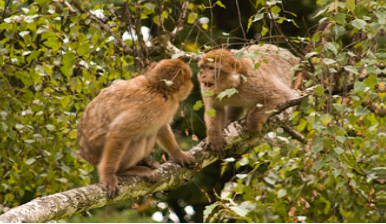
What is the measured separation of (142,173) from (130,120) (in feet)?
1.64

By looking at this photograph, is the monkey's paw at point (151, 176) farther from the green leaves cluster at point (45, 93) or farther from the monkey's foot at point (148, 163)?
the green leaves cluster at point (45, 93)

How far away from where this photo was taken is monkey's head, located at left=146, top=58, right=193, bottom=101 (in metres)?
3.60

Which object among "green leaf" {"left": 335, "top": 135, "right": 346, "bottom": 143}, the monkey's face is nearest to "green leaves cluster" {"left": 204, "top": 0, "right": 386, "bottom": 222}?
"green leaf" {"left": 335, "top": 135, "right": 346, "bottom": 143}

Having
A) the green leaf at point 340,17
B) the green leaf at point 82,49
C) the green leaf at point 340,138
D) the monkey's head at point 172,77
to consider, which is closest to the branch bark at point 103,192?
the monkey's head at point 172,77

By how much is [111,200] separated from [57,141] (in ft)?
5.29

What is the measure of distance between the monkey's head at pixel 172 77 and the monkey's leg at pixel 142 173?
0.72 meters

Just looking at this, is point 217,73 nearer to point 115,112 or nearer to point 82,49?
point 115,112

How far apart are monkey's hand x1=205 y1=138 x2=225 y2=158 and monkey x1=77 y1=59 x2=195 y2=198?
1.49 feet

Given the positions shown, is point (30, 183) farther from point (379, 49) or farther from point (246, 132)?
point (379, 49)

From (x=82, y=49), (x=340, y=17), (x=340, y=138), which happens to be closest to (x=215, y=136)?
(x=82, y=49)

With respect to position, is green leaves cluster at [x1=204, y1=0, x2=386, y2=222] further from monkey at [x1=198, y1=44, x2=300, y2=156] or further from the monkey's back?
the monkey's back

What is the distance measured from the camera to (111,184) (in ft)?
10.3

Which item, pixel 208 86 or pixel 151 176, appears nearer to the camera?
pixel 151 176

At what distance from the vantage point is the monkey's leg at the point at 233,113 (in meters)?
5.19
